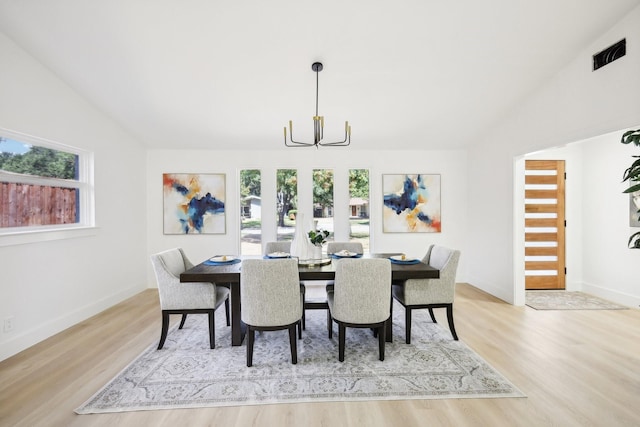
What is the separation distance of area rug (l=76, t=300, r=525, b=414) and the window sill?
5.15ft

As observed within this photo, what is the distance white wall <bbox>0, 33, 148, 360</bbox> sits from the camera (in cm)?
269

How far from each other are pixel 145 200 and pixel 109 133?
3.98ft

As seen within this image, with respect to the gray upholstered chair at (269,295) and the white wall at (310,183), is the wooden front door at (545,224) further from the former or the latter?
the gray upholstered chair at (269,295)

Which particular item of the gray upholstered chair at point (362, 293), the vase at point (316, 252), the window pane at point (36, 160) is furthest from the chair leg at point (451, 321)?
the window pane at point (36, 160)

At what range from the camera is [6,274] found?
2629 mm

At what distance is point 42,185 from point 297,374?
10.7ft

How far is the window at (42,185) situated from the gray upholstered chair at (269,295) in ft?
7.87

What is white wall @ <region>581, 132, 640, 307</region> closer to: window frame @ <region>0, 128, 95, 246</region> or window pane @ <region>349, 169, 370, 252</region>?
window pane @ <region>349, 169, 370, 252</region>

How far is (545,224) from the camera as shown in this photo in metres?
4.67

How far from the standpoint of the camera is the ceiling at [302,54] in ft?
8.11

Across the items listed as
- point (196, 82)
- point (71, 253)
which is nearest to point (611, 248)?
point (196, 82)

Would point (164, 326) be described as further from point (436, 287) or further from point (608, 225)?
point (608, 225)

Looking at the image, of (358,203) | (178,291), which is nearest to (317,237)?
(178,291)

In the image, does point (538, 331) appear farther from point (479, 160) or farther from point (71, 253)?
point (71, 253)
